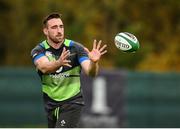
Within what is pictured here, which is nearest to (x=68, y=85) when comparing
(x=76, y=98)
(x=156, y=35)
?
Answer: (x=76, y=98)

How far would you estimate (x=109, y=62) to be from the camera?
3033cm

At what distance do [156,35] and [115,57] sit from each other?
2614 millimetres

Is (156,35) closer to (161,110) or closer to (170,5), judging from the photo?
(170,5)

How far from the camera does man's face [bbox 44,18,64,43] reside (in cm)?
1023

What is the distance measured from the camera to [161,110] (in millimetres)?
24297

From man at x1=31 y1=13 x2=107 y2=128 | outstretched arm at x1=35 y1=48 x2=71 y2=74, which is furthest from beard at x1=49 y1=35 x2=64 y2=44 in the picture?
outstretched arm at x1=35 y1=48 x2=71 y2=74

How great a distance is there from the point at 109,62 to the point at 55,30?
20094 millimetres

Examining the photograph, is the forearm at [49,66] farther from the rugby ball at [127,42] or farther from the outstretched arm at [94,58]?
the rugby ball at [127,42]

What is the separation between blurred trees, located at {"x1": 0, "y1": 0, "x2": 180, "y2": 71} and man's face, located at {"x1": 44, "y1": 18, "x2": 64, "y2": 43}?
19049 millimetres

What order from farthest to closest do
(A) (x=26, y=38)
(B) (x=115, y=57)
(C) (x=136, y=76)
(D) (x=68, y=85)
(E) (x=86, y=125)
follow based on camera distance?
1. (A) (x=26, y=38)
2. (B) (x=115, y=57)
3. (C) (x=136, y=76)
4. (E) (x=86, y=125)
5. (D) (x=68, y=85)

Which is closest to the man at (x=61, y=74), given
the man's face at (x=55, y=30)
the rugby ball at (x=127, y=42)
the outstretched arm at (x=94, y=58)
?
the man's face at (x=55, y=30)

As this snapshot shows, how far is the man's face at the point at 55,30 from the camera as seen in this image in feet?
33.6

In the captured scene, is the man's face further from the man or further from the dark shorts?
the dark shorts

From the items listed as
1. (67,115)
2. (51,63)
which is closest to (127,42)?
(51,63)
